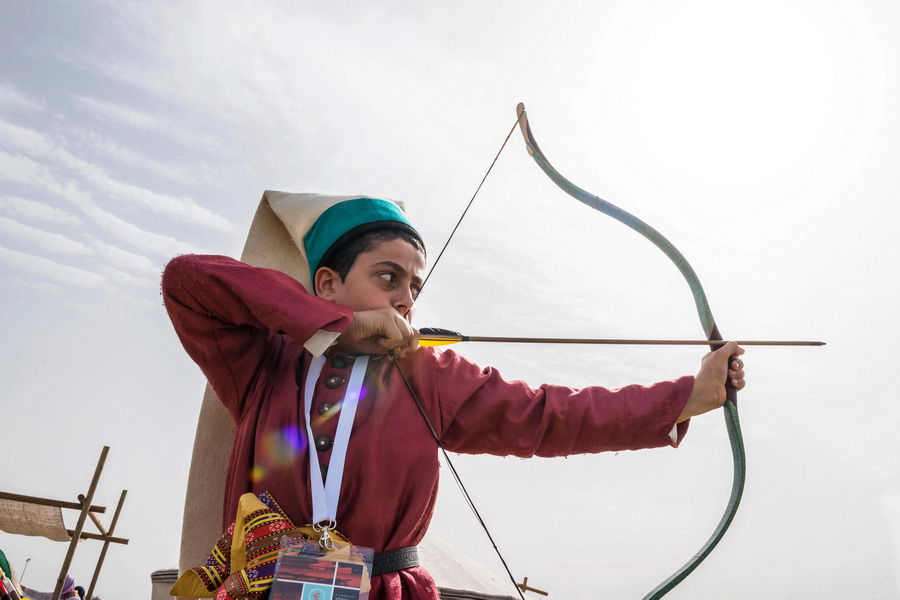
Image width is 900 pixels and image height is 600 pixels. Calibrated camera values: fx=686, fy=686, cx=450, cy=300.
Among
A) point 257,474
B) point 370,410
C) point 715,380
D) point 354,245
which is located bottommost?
point 257,474

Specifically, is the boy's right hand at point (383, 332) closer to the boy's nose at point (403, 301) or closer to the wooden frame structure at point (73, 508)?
the boy's nose at point (403, 301)

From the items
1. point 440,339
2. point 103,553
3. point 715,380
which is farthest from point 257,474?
point 103,553

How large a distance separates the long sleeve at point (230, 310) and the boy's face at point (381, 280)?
0.24 meters

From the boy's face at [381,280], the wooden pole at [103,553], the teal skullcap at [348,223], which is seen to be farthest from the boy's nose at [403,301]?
the wooden pole at [103,553]

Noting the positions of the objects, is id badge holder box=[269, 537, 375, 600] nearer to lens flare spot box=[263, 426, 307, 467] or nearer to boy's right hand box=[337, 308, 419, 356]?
lens flare spot box=[263, 426, 307, 467]

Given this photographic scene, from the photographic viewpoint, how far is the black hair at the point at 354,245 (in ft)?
6.83

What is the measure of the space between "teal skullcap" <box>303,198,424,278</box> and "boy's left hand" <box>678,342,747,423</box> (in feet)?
3.12

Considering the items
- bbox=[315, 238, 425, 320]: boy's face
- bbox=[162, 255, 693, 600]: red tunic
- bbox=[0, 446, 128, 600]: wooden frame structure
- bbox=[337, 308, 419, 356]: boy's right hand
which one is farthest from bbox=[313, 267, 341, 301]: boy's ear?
bbox=[0, 446, 128, 600]: wooden frame structure

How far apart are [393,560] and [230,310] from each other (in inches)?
29.0

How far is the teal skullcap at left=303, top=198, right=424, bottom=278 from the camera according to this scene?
214 cm

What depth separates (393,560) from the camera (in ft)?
5.35

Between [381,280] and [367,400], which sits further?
[381,280]

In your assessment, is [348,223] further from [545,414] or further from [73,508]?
[73,508]

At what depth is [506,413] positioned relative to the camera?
6.28 feet
